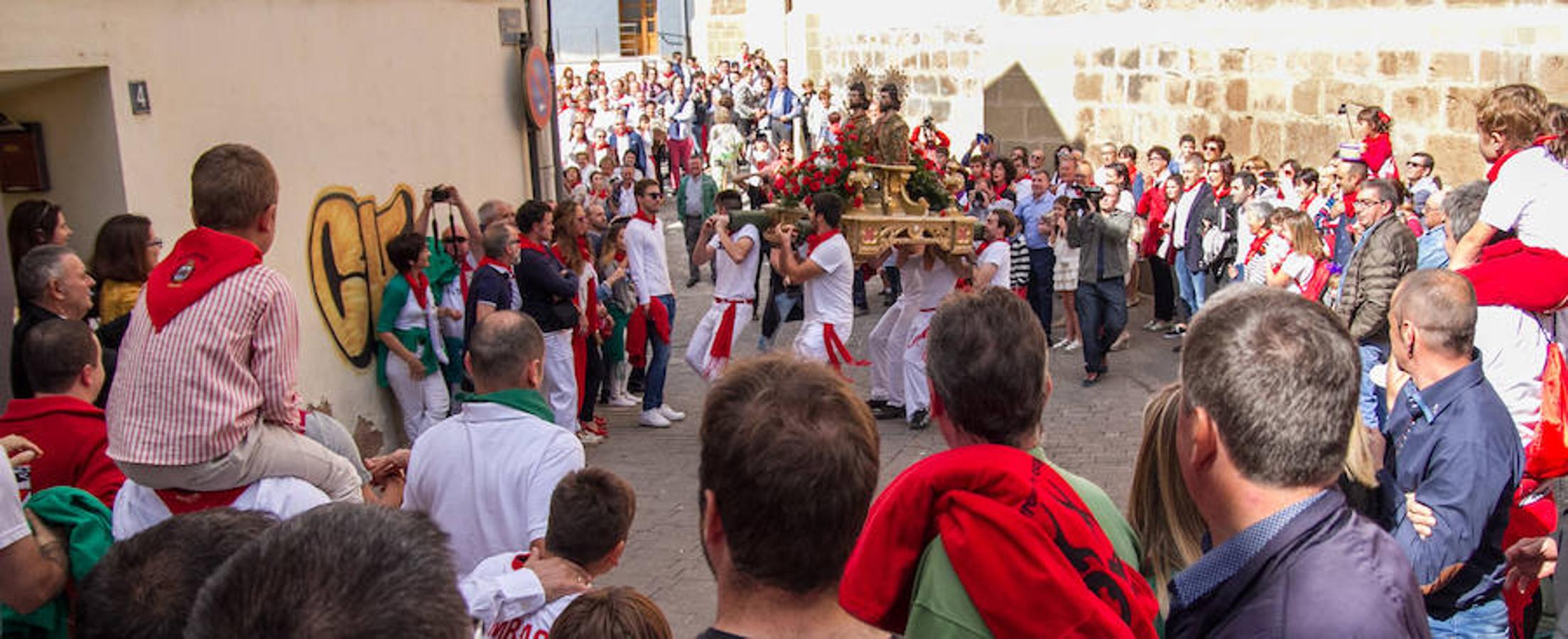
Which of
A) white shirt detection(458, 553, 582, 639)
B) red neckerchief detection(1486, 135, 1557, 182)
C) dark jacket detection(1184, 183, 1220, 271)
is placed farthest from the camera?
dark jacket detection(1184, 183, 1220, 271)

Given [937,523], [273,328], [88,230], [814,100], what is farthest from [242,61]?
[814,100]

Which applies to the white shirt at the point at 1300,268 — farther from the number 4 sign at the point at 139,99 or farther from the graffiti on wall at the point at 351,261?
the number 4 sign at the point at 139,99

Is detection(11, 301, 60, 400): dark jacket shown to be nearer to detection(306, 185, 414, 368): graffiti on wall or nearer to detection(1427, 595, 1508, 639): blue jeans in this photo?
detection(306, 185, 414, 368): graffiti on wall

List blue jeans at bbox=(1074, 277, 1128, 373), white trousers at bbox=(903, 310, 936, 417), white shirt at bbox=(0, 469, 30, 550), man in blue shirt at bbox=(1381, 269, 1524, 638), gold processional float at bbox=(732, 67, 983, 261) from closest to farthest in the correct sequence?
white shirt at bbox=(0, 469, 30, 550)
man in blue shirt at bbox=(1381, 269, 1524, 638)
gold processional float at bbox=(732, 67, 983, 261)
white trousers at bbox=(903, 310, 936, 417)
blue jeans at bbox=(1074, 277, 1128, 373)

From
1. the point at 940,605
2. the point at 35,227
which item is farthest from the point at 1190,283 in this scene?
the point at 940,605

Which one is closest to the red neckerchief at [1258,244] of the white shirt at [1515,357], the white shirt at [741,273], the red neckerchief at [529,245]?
the white shirt at [741,273]

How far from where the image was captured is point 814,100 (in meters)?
22.6

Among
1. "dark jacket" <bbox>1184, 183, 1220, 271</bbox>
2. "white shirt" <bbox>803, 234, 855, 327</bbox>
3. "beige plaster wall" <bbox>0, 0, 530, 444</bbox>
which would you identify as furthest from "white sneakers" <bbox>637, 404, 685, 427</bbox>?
"dark jacket" <bbox>1184, 183, 1220, 271</bbox>

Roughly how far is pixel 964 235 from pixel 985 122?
9926 millimetres

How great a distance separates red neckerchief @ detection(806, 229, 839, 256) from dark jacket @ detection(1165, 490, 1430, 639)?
6968 millimetres

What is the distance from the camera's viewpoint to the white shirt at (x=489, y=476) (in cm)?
422

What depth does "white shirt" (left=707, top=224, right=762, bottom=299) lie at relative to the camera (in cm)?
989

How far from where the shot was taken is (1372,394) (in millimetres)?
7273

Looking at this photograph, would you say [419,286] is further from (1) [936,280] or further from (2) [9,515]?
(2) [9,515]
